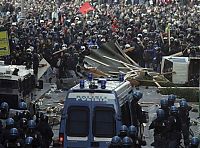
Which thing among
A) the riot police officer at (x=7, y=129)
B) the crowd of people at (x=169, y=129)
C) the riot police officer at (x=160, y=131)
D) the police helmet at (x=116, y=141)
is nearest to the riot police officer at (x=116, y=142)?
the police helmet at (x=116, y=141)

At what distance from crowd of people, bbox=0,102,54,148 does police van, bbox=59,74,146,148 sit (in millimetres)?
665

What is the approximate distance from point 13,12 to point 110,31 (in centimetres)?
1113

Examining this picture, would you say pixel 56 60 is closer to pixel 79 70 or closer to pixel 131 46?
pixel 79 70

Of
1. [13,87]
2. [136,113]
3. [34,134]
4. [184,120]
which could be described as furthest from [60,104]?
[34,134]

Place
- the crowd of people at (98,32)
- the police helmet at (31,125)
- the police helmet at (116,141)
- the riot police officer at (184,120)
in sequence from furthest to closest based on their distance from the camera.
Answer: the crowd of people at (98,32) → the riot police officer at (184,120) → the police helmet at (31,125) → the police helmet at (116,141)

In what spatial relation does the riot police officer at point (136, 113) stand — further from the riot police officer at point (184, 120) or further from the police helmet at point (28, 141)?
the police helmet at point (28, 141)

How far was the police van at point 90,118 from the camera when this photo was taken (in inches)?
535

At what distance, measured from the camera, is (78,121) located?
539 inches

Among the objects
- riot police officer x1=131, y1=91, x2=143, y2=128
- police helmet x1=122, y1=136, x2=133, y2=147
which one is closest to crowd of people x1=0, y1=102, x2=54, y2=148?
police helmet x1=122, y1=136, x2=133, y2=147

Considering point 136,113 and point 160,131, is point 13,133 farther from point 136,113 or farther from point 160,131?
point 136,113

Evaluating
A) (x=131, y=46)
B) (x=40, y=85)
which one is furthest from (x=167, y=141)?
(x=131, y=46)

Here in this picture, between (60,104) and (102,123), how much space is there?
29.3ft

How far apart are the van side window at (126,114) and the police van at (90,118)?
20.1 inches

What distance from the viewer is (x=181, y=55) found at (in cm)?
2844
